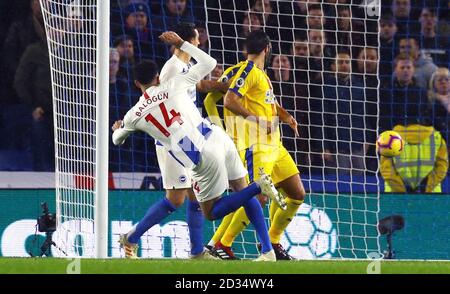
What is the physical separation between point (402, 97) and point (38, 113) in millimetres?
3833

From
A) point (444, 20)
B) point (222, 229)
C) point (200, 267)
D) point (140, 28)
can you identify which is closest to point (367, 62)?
point (444, 20)

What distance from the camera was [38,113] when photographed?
Result: 603 inches

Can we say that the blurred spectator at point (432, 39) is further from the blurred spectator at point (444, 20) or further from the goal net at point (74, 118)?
the goal net at point (74, 118)

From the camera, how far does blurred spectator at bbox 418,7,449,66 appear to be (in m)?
15.9

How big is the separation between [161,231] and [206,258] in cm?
196

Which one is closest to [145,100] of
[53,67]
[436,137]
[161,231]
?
[53,67]

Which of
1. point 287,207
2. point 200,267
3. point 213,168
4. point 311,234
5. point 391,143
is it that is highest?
point 391,143

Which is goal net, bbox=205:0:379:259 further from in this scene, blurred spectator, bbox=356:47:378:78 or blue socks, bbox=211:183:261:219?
blue socks, bbox=211:183:261:219

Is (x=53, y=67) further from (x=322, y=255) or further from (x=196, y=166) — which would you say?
(x=322, y=255)

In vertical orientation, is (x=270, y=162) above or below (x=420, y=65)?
below

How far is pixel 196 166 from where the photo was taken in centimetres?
1242

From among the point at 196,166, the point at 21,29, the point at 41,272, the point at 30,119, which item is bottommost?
the point at 41,272

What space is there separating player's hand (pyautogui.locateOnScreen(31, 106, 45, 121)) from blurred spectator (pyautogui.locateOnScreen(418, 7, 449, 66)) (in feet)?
13.5

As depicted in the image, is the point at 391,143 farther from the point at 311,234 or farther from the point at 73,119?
the point at 73,119
